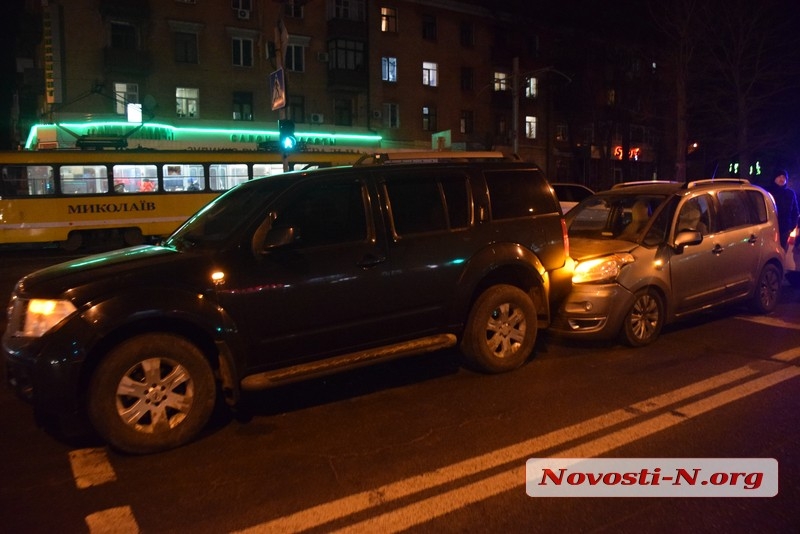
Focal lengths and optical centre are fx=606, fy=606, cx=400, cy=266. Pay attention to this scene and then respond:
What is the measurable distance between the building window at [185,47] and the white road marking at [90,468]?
2963 cm

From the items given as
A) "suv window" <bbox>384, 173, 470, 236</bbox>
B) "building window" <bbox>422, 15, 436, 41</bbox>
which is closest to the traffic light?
"suv window" <bbox>384, 173, 470, 236</bbox>

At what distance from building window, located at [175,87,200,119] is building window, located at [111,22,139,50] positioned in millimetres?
2771

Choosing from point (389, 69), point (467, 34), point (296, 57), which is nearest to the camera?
point (296, 57)

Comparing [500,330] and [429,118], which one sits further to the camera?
[429,118]

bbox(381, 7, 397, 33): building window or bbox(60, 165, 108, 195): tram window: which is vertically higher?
bbox(381, 7, 397, 33): building window

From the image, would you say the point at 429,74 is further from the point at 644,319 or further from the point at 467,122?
the point at 644,319

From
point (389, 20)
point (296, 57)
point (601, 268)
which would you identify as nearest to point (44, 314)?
point (601, 268)

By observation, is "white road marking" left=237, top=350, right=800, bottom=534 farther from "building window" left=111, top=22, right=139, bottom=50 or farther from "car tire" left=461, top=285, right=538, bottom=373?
"building window" left=111, top=22, right=139, bottom=50

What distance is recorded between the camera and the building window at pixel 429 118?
3784cm

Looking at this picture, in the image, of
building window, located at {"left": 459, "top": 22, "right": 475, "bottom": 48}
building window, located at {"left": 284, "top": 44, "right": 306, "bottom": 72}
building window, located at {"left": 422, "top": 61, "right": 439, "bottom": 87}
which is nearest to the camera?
building window, located at {"left": 284, "top": 44, "right": 306, "bottom": 72}

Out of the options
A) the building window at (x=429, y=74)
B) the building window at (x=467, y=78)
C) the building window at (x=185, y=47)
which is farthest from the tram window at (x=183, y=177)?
the building window at (x=467, y=78)

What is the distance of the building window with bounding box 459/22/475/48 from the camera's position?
3916 centimetres

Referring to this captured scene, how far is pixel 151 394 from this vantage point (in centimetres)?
411

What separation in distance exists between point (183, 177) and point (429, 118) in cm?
2119
